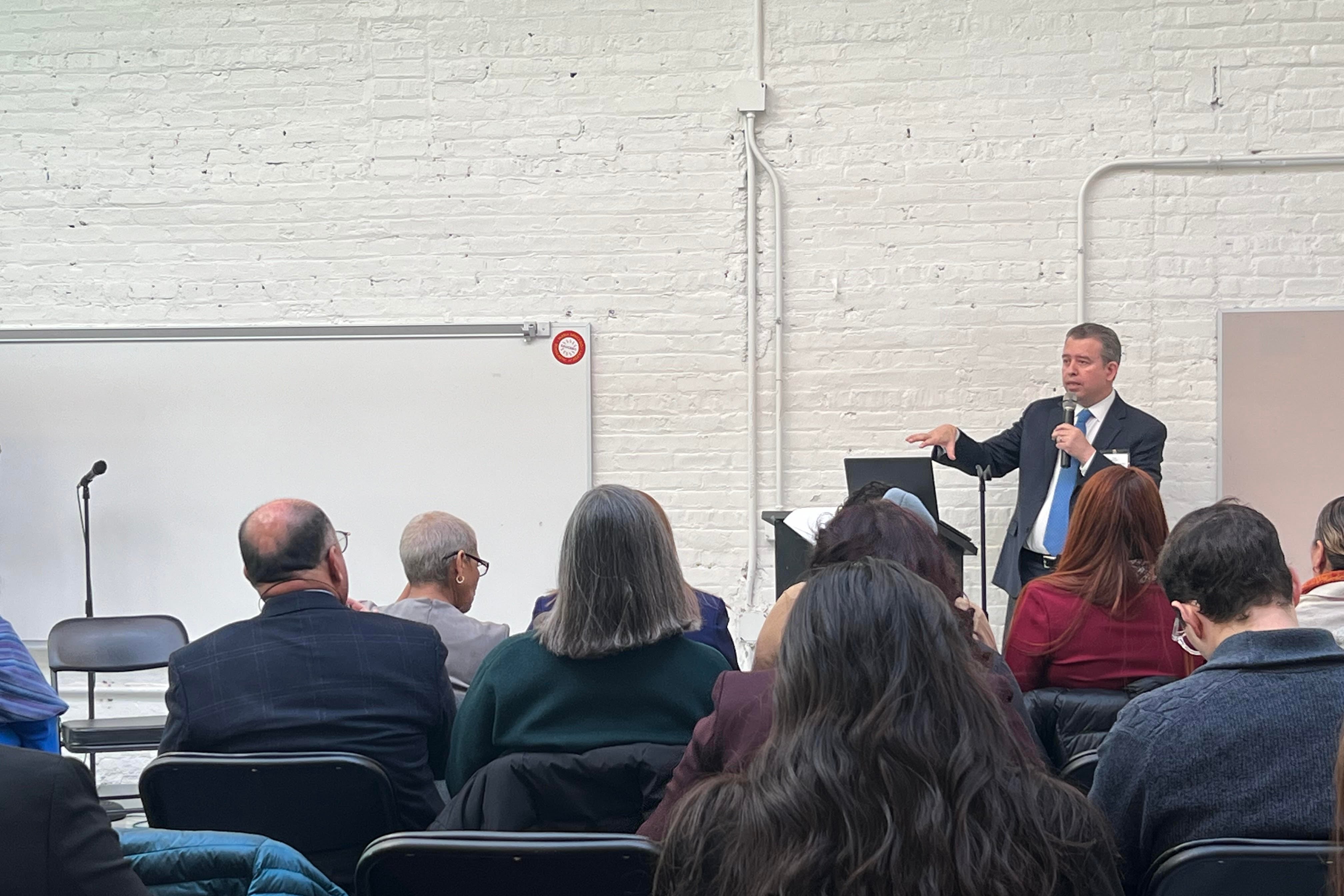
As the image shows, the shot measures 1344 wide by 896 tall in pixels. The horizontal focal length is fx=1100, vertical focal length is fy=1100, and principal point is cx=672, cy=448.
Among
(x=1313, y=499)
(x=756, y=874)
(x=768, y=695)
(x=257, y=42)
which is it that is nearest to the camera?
(x=756, y=874)

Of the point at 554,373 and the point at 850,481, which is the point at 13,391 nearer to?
the point at 554,373

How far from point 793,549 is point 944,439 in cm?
70

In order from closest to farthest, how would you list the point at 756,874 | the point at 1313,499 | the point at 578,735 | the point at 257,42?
1. the point at 756,874
2. the point at 578,735
3. the point at 1313,499
4. the point at 257,42

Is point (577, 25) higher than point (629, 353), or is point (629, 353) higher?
point (577, 25)

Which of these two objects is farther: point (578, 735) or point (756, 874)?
point (578, 735)

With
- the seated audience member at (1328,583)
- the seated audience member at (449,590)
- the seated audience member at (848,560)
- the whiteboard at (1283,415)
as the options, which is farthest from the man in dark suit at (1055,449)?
the seated audience member at (449,590)

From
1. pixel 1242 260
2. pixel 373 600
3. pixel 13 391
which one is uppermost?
pixel 1242 260

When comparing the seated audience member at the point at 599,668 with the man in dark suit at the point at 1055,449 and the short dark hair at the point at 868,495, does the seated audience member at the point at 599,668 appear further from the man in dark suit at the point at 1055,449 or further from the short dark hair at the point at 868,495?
the man in dark suit at the point at 1055,449

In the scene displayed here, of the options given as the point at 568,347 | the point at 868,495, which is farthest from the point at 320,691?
the point at 568,347

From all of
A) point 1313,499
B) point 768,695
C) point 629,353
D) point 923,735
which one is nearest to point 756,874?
point 923,735

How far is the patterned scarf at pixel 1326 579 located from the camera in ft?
7.40

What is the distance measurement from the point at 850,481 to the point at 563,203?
1.54m

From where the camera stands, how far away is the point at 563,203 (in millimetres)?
4191

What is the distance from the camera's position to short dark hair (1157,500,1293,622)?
158 cm
